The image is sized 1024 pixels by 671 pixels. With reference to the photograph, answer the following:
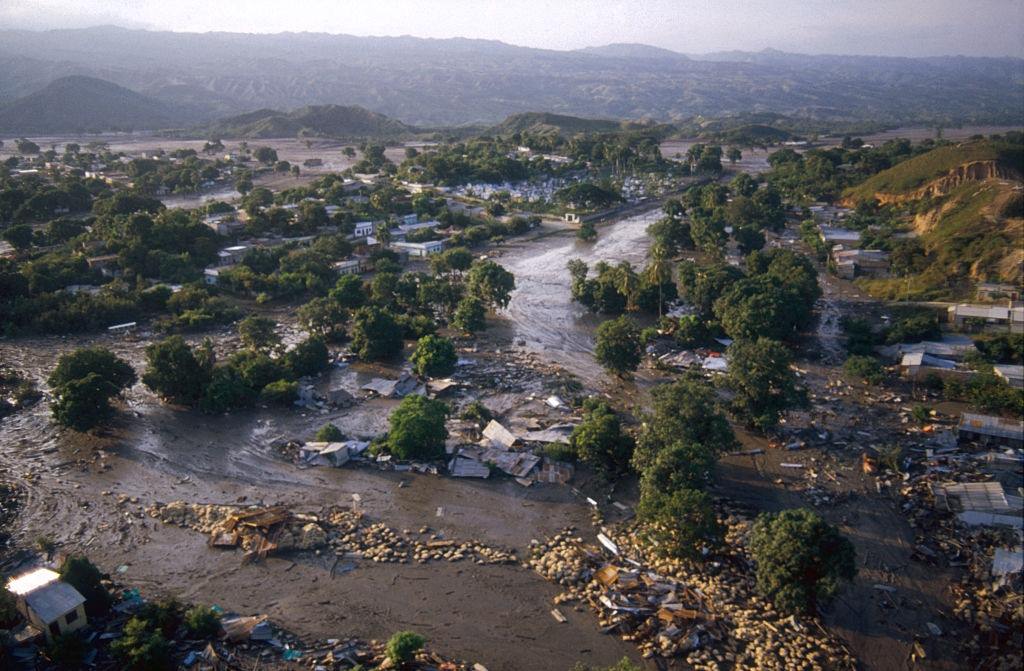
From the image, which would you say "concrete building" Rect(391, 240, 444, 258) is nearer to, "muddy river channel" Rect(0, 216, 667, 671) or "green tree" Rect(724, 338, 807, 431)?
"muddy river channel" Rect(0, 216, 667, 671)

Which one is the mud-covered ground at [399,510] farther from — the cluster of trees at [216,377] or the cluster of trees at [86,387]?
the cluster of trees at [86,387]

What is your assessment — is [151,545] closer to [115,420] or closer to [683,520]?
[115,420]

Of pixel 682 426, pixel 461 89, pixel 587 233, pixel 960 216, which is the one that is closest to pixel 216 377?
pixel 682 426

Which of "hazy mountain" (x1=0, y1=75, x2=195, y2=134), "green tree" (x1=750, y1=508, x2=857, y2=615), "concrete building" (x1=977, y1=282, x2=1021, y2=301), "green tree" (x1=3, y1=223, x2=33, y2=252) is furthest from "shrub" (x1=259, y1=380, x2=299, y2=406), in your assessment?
Result: "hazy mountain" (x1=0, y1=75, x2=195, y2=134)

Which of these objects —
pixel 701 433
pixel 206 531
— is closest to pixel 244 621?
pixel 206 531

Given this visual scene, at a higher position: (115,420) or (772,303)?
(772,303)

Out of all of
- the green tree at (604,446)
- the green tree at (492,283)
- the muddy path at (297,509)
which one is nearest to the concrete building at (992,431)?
the green tree at (604,446)
